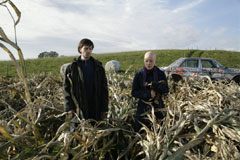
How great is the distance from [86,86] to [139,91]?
2.10 feet

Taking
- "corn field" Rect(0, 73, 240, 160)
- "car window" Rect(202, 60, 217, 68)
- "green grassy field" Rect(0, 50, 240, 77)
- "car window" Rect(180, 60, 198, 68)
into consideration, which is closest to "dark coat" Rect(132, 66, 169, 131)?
"corn field" Rect(0, 73, 240, 160)

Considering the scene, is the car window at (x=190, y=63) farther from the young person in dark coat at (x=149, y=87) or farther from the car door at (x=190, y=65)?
the young person in dark coat at (x=149, y=87)

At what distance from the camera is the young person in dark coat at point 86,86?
6.95 ft

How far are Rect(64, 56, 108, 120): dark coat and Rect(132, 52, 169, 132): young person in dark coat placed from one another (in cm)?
44

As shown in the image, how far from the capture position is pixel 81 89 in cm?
213

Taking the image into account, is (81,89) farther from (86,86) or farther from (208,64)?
(208,64)

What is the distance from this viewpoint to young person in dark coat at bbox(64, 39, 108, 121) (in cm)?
212

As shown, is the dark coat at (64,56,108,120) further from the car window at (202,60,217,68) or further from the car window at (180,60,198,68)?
the car window at (202,60,217,68)

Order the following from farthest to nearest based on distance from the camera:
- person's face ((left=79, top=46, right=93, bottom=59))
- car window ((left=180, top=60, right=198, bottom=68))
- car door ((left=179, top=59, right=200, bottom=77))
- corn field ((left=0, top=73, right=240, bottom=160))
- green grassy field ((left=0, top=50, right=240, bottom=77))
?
green grassy field ((left=0, top=50, right=240, bottom=77)) < car window ((left=180, top=60, right=198, bottom=68)) < car door ((left=179, top=59, right=200, bottom=77)) < person's face ((left=79, top=46, right=93, bottom=59)) < corn field ((left=0, top=73, right=240, bottom=160))

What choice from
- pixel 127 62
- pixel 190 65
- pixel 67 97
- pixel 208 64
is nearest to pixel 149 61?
pixel 67 97

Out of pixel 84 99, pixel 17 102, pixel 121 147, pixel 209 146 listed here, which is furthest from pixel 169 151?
pixel 17 102

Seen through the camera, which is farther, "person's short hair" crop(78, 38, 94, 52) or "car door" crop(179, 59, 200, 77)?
"car door" crop(179, 59, 200, 77)

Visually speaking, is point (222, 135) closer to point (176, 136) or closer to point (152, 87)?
point (176, 136)

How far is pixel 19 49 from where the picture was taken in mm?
1116
